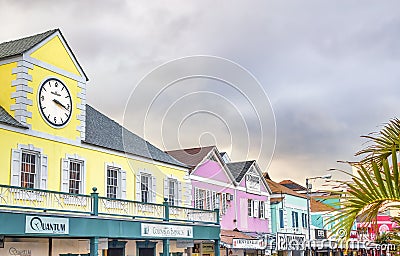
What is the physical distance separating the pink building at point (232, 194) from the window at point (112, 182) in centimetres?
699

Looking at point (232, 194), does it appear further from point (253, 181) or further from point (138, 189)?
point (138, 189)

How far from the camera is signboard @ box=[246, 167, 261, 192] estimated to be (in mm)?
38188

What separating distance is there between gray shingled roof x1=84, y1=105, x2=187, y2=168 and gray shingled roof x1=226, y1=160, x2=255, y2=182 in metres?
9.06

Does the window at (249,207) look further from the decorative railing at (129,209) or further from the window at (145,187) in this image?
the decorative railing at (129,209)

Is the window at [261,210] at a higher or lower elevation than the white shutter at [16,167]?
lower

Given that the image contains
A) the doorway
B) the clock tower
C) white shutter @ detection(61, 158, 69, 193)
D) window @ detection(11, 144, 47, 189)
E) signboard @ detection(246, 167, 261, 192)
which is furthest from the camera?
signboard @ detection(246, 167, 261, 192)

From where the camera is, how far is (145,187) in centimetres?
2656

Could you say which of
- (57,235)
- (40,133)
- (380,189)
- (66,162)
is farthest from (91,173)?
(380,189)

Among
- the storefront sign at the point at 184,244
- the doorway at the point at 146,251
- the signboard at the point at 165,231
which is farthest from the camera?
the storefront sign at the point at 184,244

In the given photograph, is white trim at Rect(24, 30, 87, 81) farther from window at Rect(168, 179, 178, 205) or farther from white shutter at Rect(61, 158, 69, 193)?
window at Rect(168, 179, 178, 205)

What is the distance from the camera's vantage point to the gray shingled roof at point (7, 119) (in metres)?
18.8

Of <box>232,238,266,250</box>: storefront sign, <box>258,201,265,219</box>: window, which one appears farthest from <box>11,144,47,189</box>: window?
<box>258,201,265,219</box>: window

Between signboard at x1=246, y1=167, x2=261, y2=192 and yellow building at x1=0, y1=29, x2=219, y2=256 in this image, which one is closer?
yellow building at x1=0, y1=29, x2=219, y2=256

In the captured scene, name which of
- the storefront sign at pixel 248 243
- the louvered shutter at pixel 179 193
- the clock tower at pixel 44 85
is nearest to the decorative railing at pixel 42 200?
the clock tower at pixel 44 85
